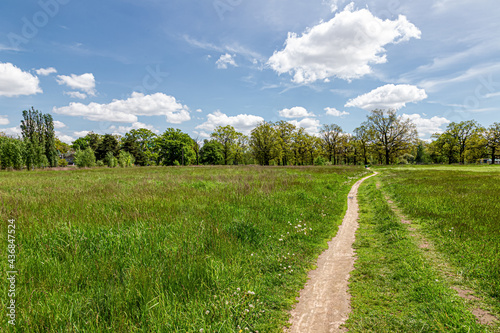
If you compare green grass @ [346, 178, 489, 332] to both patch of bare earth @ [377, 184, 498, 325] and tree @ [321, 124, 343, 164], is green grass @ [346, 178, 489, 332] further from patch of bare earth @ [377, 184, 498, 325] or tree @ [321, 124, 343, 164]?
tree @ [321, 124, 343, 164]

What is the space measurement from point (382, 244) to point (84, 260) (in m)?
7.51

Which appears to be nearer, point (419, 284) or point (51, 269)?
point (51, 269)

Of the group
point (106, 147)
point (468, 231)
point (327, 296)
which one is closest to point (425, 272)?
point (327, 296)

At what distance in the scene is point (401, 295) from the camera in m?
3.79

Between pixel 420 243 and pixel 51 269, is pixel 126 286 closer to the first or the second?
pixel 51 269

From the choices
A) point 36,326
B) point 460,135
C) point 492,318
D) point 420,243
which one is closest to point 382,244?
point 420,243

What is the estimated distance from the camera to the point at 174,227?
18.7 feet

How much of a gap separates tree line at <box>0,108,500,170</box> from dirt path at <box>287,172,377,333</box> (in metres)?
59.2

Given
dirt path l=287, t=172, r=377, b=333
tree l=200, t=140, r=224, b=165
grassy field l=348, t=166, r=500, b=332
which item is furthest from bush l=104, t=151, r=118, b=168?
grassy field l=348, t=166, r=500, b=332

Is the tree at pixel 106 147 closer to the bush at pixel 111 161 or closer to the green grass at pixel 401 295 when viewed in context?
the bush at pixel 111 161

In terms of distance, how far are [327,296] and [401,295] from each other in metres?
1.33

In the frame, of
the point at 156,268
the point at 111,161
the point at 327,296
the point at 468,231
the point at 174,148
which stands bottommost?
the point at 327,296

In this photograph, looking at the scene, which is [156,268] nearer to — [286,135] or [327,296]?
[327,296]

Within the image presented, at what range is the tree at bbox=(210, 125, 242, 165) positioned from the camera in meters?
82.9
